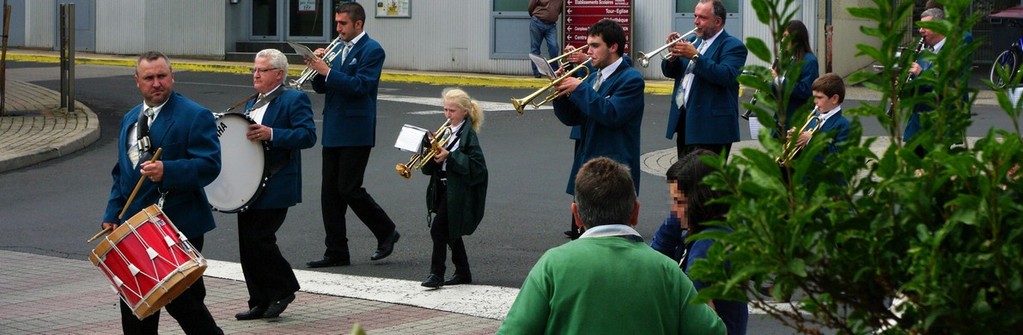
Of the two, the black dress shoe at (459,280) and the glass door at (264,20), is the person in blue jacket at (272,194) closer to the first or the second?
the black dress shoe at (459,280)

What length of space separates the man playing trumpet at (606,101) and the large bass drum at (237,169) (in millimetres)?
1752

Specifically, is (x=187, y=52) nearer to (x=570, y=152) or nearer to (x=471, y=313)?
(x=570, y=152)

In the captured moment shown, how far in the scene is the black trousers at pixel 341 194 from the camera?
31.1ft

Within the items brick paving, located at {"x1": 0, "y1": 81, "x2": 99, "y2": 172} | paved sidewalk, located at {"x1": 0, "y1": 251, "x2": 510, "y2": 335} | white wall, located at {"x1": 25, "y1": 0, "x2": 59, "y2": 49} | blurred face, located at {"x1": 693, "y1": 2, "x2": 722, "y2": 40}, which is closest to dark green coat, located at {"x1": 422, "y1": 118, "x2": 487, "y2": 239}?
paved sidewalk, located at {"x1": 0, "y1": 251, "x2": 510, "y2": 335}

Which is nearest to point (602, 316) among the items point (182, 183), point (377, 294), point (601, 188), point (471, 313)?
point (601, 188)

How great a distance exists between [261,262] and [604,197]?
4.23m

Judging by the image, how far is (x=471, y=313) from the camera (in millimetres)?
7961

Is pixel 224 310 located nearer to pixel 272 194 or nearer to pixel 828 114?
pixel 272 194

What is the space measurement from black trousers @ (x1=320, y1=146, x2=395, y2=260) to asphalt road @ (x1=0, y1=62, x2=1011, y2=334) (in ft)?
0.64

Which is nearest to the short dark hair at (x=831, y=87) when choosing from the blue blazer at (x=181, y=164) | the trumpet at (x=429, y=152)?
the trumpet at (x=429, y=152)

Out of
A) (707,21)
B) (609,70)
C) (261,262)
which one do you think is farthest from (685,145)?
(261,262)

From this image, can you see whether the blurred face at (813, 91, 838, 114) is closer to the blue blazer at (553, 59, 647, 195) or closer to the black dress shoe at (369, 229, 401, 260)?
the blue blazer at (553, 59, 647, 195)

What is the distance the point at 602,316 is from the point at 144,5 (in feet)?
86.7

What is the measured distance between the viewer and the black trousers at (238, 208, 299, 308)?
7.90 m
